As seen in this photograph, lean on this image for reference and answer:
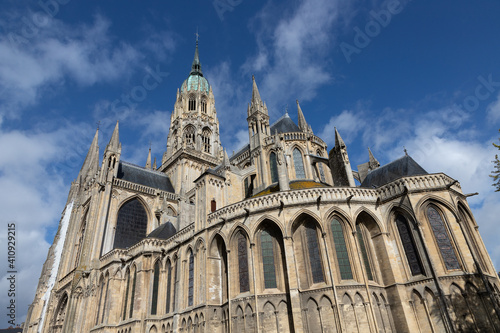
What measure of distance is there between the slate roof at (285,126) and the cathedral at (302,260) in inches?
76.8

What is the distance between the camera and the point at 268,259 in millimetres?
17438

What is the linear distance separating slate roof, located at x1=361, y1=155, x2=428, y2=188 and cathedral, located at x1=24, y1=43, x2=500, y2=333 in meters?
0.08

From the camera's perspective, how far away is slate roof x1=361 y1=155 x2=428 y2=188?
1830cm

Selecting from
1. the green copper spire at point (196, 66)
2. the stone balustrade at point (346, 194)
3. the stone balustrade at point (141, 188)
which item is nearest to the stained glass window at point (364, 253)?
the stone balustrade at point (346, 194)

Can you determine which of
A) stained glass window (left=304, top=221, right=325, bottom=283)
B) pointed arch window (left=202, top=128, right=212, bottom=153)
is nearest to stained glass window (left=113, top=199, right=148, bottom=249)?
pointed arch window (left=202, top=128, right=212, bottom=153)

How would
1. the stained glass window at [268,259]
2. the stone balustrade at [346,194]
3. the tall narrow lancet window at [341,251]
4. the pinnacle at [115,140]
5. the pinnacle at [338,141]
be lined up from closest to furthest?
the tall narrow lancet window at [341,251] → the stained glass window at [268,259] → the stone balustrade at [346,194] → the pinnacle at [338,141] → the pinnacle at [115,140]

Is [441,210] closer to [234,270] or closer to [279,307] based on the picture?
[279,307]

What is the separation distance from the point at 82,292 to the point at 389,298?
22.4 meters

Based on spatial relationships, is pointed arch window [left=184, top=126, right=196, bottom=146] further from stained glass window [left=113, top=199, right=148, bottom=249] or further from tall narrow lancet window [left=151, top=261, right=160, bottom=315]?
tall narrow lancet window [left=151, top=261, right=160, bottom=315]

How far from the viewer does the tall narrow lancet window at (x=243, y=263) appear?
17.4 metres

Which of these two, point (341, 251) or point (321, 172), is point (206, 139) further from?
point (341, 251)

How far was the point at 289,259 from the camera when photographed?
16312 mm

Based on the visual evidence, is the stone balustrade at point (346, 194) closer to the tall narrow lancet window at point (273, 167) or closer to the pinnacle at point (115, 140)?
the tall narrow lancet window at point (273, 167)

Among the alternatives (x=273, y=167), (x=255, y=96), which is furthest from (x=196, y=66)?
(x=273, y=167)
